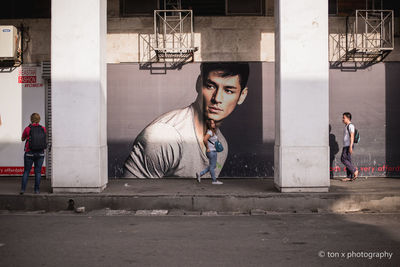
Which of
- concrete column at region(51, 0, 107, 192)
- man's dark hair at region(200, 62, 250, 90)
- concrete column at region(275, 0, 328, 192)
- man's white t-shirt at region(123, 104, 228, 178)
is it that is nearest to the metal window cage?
man's dark hair at region(200, 62, 250, 90)

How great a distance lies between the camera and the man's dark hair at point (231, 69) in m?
12.0

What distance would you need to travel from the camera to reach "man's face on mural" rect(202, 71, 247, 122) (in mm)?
12031

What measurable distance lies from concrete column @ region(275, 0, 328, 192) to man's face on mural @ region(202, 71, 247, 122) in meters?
2.93

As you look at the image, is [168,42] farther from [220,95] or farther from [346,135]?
[346,135]

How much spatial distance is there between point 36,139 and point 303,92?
21.2ft

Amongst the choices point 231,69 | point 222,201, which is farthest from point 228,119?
point 222,201

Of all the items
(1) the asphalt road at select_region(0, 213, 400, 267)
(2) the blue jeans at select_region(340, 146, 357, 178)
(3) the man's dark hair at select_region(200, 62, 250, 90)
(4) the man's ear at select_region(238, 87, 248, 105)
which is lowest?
(1) the asphalt road at select_region(0, 213, 400, 267)

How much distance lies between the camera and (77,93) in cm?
930

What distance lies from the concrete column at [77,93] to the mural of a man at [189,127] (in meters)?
2.82

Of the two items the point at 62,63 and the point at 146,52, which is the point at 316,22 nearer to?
the point at 146,52

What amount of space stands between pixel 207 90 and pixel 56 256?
7762mm

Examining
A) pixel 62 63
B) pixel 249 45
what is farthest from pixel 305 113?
pixel 62 63

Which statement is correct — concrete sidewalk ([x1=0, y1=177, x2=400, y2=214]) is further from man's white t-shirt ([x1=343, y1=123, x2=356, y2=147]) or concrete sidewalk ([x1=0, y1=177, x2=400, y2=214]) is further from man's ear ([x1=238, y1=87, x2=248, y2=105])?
man's ear ([x1=238, y1=87, x2=248, y2=105])

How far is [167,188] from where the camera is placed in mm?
10016
